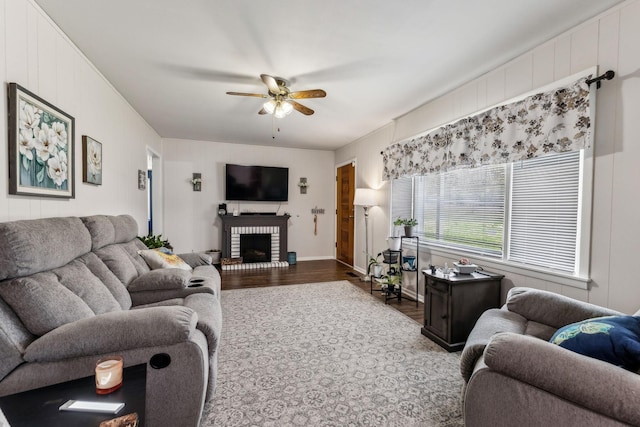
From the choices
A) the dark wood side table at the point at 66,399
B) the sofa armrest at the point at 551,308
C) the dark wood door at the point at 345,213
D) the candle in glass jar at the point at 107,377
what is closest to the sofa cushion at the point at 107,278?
the dark wood side table at the point at 66,399

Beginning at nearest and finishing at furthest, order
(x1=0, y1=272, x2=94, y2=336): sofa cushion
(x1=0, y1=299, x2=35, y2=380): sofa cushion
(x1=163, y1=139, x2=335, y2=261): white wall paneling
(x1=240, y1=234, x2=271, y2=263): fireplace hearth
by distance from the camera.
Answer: (x1=0, y1=299, x2=35, y2=380): sofa cushion, (x1=0, y1=272, x2=94, y2=336): sofa cushion, (x1=163, y1=139, x2=335, y2=261): white wall paneling, (x1=240, y1=234, x2=271, y2=263): fireplace hearth

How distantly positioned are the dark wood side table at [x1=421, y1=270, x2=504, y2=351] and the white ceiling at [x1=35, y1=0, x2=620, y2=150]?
6.55 feet

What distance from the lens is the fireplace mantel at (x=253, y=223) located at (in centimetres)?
581

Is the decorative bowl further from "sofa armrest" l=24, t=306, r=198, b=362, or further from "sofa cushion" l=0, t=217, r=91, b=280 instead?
"sofa cushion" l=0, t=217, r=91, b=280

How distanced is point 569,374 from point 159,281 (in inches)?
101

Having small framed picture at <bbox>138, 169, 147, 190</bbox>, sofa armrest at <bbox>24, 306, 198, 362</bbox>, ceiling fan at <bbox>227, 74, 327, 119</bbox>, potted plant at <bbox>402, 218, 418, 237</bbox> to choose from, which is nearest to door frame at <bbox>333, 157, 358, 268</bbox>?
potted plant at <bbox>402, 218, 418, 237</bbox>

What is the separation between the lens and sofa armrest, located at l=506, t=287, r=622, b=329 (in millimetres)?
1614

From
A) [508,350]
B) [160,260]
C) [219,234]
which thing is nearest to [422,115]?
[508,350]

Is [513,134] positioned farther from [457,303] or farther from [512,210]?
[457,303]

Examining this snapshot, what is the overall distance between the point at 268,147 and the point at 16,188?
4852 mm

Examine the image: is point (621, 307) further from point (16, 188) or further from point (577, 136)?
point (16, 188)

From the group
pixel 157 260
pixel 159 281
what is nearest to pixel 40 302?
pixel 159 281

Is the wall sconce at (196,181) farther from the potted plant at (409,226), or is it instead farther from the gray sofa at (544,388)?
A: the gray sofa at (544,388)

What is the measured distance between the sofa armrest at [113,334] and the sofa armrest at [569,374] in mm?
1450
